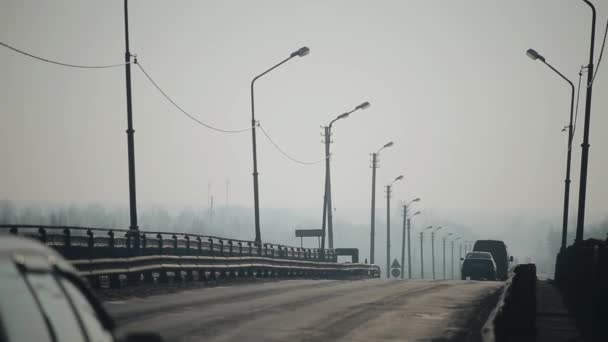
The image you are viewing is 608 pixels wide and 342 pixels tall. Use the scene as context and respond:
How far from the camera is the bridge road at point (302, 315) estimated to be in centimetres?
1454

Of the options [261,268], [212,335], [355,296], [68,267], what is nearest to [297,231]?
[261,268]

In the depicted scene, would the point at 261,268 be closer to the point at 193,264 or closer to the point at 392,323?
the point at 193,264

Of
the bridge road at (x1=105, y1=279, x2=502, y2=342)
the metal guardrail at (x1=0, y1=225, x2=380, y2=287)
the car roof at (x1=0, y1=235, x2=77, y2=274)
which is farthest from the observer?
the metal guardrail at (x1=0, y1=225, x2=380, y2=287)

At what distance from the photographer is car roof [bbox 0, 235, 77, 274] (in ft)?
11.0

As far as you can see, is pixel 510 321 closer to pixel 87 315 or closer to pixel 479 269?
pixel 87 315

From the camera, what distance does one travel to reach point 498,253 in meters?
78.2

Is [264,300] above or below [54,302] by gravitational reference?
below

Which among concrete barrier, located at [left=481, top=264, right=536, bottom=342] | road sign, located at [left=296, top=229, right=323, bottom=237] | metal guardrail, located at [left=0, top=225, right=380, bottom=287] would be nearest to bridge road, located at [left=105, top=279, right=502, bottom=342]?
concrete barrier, located at [left=481, top=264, right=536, bottom=342]

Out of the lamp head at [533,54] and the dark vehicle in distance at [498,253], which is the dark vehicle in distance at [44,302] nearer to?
the lamp head at [533,54]

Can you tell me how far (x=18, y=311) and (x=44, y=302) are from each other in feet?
0.82

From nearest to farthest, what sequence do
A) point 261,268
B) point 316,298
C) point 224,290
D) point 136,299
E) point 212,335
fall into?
point 212,335, point 136,299, point 316,298, point 224,290, point 261,268

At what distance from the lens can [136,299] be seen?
869 inches

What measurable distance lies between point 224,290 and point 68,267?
23283mm

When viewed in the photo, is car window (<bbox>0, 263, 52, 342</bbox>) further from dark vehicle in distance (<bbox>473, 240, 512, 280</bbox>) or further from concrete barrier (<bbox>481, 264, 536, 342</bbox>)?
dark vehicle in distance (<bbox>473, 240, 512, 280</bbox>)
